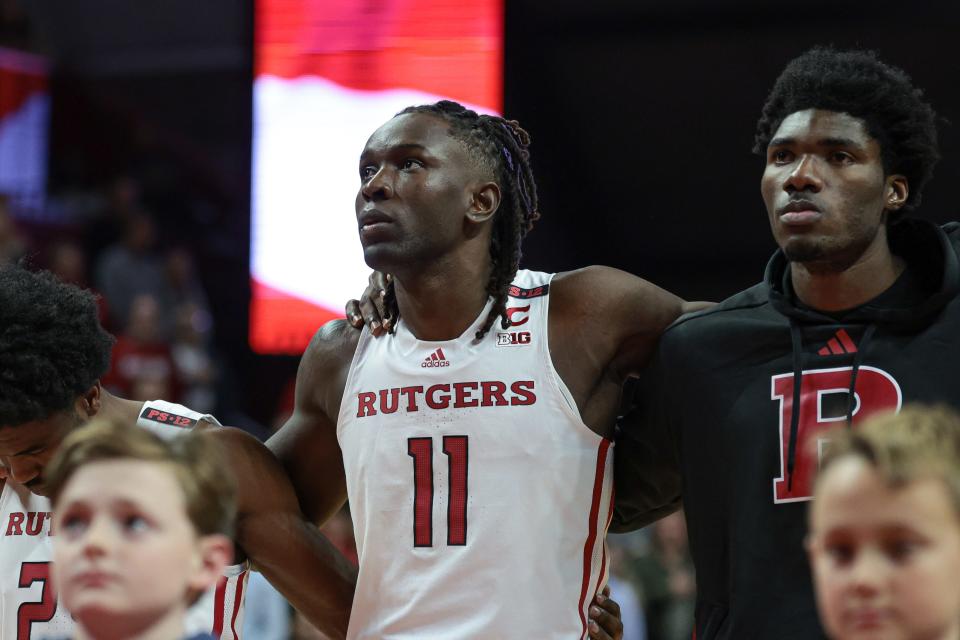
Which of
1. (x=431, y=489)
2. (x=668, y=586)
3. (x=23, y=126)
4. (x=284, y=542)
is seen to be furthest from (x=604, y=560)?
(x=23, y=126)

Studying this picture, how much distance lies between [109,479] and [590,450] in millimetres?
1623

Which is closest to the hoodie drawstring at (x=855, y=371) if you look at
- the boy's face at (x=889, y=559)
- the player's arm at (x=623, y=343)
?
the player's arm at (x=623, y=343)

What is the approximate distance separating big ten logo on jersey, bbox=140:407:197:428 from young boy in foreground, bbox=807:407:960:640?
6.95 ft

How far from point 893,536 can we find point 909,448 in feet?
0.43

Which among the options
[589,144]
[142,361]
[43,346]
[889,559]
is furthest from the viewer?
[589,144]

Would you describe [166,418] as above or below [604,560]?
above

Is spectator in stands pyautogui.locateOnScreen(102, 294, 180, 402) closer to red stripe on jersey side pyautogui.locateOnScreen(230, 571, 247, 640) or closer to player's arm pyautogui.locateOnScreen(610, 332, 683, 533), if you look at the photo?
red stripe on jersey side pyautogui.locateOnScreen(230, 571, 247, 640)

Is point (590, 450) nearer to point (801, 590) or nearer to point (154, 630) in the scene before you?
point (801, 590)

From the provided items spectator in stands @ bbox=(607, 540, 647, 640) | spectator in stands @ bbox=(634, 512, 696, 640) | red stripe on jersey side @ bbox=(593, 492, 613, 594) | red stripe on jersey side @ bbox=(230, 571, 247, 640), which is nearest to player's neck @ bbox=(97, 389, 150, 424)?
red stripe on jersey side @ bbox=(230, 571, 247, 640)

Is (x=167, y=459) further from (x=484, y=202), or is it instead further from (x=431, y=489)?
(x=484, y=202)

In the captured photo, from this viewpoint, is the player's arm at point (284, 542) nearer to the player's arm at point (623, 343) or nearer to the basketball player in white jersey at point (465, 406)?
the basketball player in white jersey at point (465, 406)

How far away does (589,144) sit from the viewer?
1026 cm

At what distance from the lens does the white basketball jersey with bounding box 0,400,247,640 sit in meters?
3.55

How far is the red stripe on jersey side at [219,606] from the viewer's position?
11.7ft
